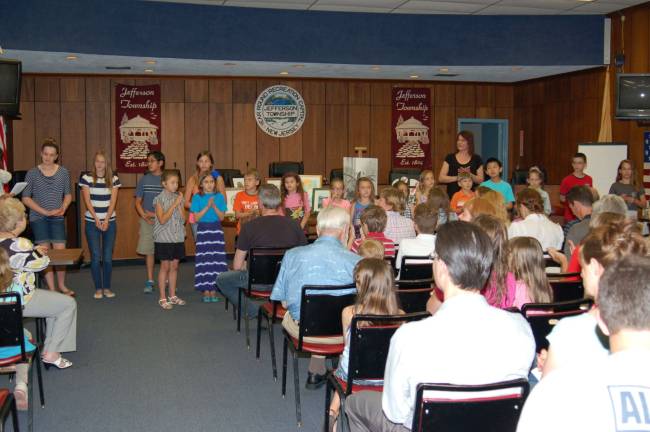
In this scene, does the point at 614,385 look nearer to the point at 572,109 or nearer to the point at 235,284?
the point at 235,284

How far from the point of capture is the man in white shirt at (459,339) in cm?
229

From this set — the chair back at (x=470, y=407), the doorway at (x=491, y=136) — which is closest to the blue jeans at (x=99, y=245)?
the chair back at (x=470, y=407)

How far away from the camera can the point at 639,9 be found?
977 cm

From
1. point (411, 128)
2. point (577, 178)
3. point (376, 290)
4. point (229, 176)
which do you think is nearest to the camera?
point (376, 290)

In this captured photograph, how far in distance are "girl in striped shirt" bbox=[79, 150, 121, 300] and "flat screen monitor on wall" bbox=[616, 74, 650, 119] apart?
6.26 m

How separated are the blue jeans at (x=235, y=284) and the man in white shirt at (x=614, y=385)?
15.6 ft

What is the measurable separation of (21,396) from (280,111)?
28.7 feet

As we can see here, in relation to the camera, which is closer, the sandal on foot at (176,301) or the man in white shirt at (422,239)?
the man in white shirt at (422,239)

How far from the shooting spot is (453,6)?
9.41 metres

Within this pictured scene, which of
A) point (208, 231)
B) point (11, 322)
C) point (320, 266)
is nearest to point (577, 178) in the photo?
point (208, 231)

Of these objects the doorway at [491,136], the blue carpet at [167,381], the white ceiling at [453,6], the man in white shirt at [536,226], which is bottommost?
the blue carpet at [167,381]

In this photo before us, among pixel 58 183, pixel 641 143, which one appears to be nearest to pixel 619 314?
pixel 58 183

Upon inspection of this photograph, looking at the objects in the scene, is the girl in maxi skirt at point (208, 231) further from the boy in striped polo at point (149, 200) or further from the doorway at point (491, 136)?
the doorway at point (491, 136)

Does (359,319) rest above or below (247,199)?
below
